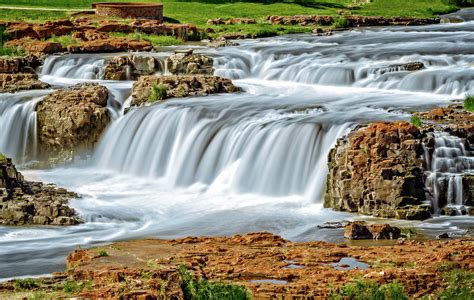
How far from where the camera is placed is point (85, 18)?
57125 mm

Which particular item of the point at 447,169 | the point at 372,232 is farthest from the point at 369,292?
the point at 447,169

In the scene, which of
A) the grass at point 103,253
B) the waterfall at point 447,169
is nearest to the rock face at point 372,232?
the waterfall at point 447,169

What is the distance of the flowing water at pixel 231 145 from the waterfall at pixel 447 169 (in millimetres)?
910

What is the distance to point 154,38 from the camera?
52406 mm

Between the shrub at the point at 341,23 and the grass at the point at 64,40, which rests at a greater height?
the shrub at the point at 341,23

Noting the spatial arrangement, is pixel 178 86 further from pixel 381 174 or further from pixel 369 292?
pixel 369 292

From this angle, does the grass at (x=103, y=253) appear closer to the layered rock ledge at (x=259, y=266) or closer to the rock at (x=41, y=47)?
the layered rock ledge at (x=259, y=266)

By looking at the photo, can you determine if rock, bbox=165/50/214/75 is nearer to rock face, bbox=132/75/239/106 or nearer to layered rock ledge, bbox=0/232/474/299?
rock face, bbox=132/75/239/106

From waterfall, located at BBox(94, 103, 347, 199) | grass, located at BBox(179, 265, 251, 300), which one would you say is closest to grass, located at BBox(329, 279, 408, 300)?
grass, located at BBox(179, 265, 251, 300)

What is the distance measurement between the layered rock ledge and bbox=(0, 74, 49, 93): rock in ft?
62.7

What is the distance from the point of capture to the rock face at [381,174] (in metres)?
24.2

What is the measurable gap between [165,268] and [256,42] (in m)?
35.8

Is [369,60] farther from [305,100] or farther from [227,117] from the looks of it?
[227,117]

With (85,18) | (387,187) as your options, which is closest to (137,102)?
(387,187)
